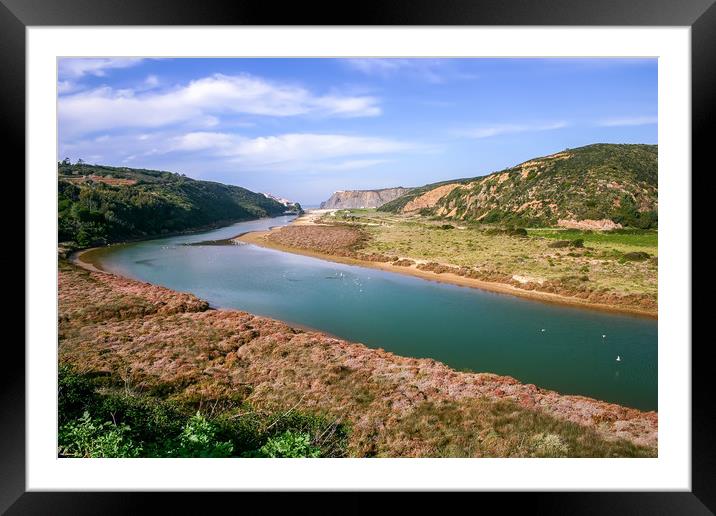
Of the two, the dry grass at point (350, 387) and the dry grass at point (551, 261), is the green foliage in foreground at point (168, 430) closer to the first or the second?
the dry grass at point (350, 387)

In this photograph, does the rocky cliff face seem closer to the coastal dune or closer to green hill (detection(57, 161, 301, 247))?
green hill (detection(57, 161, 301, 247))

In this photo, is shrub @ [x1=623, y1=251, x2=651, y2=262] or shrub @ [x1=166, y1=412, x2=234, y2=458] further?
shrub @ [x1=623, y1=251, x2=651, y2=262]

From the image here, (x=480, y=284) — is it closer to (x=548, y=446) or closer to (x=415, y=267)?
(x=415, y=267)

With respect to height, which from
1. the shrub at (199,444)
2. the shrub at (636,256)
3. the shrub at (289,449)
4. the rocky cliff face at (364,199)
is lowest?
the shrub at (289,449)

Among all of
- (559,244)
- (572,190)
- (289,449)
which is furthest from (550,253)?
(289,449)

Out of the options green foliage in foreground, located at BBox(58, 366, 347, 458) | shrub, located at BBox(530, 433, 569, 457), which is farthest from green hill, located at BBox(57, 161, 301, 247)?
shrub, located at BBox(530, 433, 569, 457)

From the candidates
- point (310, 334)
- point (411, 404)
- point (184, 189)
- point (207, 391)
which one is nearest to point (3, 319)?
point (207, 391)
